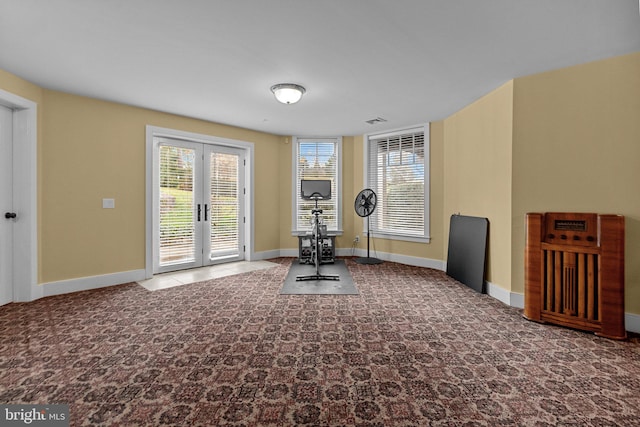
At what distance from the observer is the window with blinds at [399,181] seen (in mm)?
5426

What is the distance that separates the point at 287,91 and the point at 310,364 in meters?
3.01

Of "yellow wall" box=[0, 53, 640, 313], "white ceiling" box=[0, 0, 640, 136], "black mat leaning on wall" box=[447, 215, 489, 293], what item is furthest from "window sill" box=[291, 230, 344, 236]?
"white ceiling" box=[0, 0, 640, 136]

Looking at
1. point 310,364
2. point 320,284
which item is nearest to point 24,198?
point 320,284

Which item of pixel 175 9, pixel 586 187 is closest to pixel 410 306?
pixel 586 187

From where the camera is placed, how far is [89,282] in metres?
4.00

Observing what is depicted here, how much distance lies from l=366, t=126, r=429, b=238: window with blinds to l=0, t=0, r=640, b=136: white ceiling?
5.03 feet

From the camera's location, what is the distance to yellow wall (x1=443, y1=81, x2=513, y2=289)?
3479 millimetres

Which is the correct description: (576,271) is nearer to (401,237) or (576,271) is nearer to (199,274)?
(401,237)

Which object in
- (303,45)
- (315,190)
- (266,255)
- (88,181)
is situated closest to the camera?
(303,45)

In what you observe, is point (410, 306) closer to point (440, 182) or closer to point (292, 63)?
point (440, 182)

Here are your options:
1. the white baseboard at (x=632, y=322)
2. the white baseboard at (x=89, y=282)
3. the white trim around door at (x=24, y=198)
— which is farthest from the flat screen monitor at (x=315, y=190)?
the white baseboard at (x=632, y=322)

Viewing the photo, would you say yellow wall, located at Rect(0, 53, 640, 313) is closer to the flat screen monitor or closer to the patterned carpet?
the patterned carpet

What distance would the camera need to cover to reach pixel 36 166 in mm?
3555

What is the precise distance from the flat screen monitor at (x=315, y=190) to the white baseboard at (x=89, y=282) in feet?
→ 9.66
